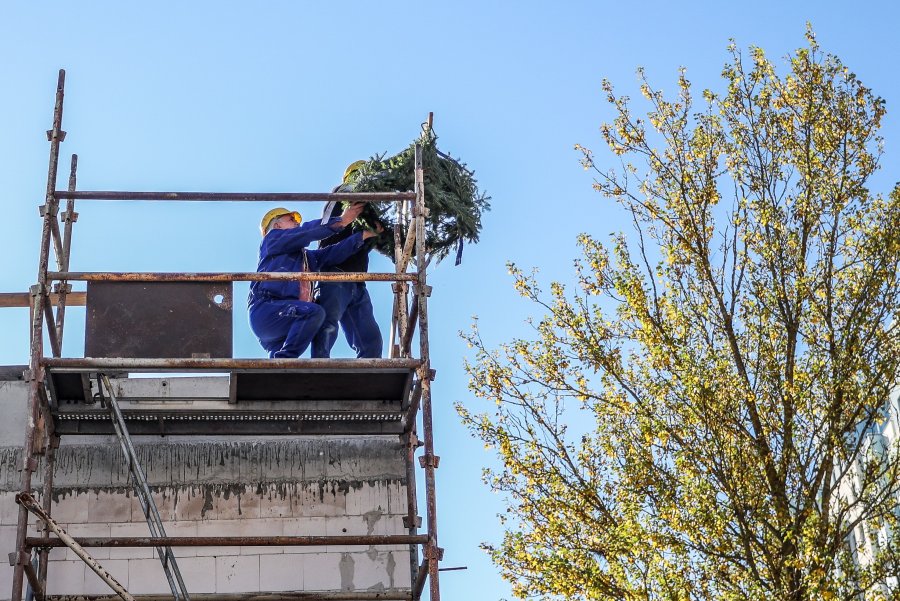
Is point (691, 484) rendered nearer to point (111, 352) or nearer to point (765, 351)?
point (765, 351)

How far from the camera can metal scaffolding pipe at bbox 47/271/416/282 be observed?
1016 centimetres

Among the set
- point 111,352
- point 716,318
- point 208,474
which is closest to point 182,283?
point 111,352

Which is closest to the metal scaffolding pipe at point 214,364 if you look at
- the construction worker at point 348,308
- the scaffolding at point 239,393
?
the scaffolding at point 239,393

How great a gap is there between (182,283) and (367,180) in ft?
6.22

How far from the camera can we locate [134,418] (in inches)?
435

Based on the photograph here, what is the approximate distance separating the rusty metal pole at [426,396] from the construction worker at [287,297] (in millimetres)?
862

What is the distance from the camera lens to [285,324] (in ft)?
37.0

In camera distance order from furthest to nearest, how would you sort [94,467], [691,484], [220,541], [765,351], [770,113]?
1. [770,113]
2. [765,351]
3. [691,484]
4. [94,467]
5. [220,541]

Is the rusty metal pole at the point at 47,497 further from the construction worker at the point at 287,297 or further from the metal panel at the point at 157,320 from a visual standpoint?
the construction worker at the point at 287,297

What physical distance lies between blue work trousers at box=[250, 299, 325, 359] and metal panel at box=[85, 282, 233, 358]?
2.54 ft

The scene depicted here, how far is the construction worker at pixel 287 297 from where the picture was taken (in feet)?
36.4

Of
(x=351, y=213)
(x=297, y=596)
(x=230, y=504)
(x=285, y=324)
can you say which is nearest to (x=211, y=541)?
(x=297, y=596)

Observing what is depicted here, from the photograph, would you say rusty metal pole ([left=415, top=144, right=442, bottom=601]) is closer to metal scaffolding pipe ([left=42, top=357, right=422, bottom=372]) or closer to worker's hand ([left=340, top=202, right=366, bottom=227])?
metal scaffolding pipe ([left=42, top=357, right=422, bottom=372])

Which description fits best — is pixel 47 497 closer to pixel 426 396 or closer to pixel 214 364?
pixel 214 364
